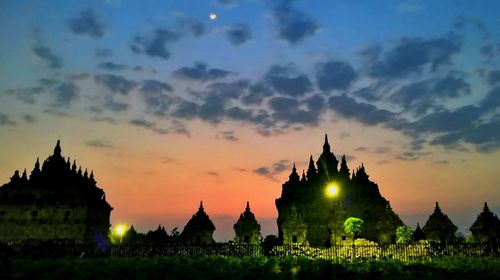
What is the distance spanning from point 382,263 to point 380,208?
33.5 metres

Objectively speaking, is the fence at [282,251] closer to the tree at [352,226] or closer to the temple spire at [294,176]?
the tree at [352,226]

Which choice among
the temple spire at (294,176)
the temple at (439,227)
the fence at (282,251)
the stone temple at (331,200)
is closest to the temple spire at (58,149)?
the fence at (282,251)

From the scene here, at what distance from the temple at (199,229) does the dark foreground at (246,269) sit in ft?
104

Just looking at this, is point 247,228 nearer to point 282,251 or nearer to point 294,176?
point 294,176

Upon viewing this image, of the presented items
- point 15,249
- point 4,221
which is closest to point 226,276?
point 15,249

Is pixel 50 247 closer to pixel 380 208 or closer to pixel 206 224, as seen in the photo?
pixel 206 224

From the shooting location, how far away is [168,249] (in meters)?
32.1

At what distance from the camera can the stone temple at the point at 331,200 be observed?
54.7 m

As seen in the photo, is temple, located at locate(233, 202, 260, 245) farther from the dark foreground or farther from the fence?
the dark foreground

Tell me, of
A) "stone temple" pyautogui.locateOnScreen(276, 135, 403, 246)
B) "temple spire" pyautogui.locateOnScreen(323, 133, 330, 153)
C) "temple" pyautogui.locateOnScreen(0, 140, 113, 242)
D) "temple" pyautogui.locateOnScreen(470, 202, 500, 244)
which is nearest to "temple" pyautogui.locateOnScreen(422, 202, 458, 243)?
"temple" pyautogui.locateOnScreen(470, 202, 500, 244)

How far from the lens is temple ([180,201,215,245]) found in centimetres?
5731

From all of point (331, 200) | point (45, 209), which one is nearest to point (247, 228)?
point (331, 200)

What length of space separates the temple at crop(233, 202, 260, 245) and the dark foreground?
110 feet

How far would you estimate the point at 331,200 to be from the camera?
51.9m
